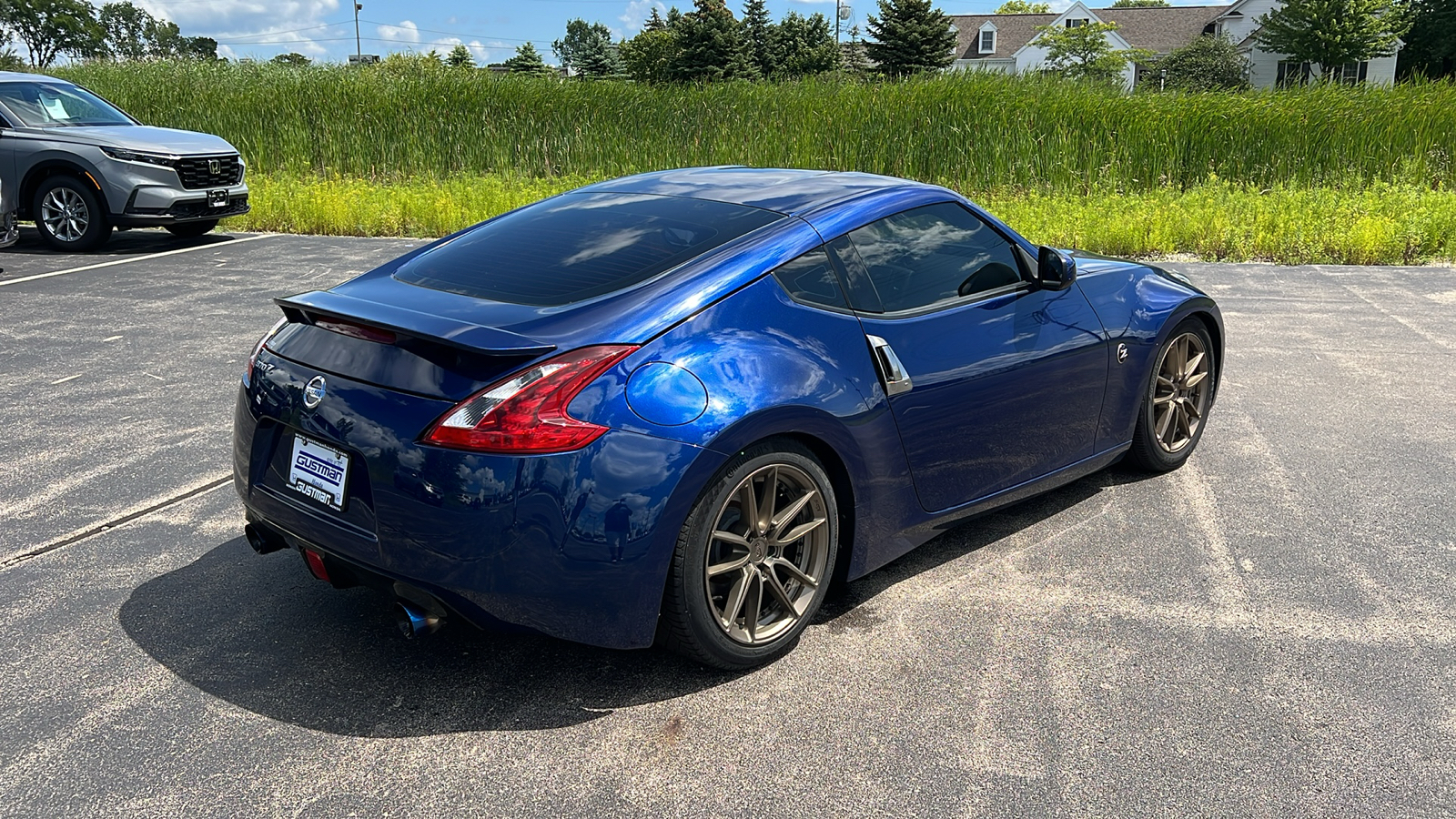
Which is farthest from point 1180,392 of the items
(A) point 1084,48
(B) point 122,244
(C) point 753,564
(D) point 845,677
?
(A) point 1084,48

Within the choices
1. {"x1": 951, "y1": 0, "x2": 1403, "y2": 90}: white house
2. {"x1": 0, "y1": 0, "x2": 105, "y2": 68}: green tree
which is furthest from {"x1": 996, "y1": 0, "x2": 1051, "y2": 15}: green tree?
{"x1": 0, "y1": 0, "x2": 105, "y2": 68}: green tree

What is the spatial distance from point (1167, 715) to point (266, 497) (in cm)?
263

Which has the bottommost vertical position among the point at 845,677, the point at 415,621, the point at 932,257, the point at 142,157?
the point at 845,677

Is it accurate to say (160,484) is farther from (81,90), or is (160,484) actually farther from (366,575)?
(81,90)

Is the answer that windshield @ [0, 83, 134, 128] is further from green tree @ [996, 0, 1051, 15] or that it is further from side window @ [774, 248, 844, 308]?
green tree @ [996, 0, 1051, 15]

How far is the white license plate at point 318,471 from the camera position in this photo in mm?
3043

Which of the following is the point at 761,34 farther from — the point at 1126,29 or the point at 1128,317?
the point at 1128,317

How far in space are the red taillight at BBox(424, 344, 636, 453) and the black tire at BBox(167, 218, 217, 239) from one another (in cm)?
1221

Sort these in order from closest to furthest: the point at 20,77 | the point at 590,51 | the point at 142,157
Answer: the point at 142,157 < the point at 20,77 < the point at 590,51

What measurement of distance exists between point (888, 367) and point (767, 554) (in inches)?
28.4

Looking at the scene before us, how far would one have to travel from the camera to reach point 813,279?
3.51 metres

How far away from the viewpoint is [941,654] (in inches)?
137

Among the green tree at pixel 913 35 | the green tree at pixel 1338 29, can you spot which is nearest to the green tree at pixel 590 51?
the green tree at pixel 913 35

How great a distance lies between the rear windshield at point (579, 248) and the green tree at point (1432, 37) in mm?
69494
